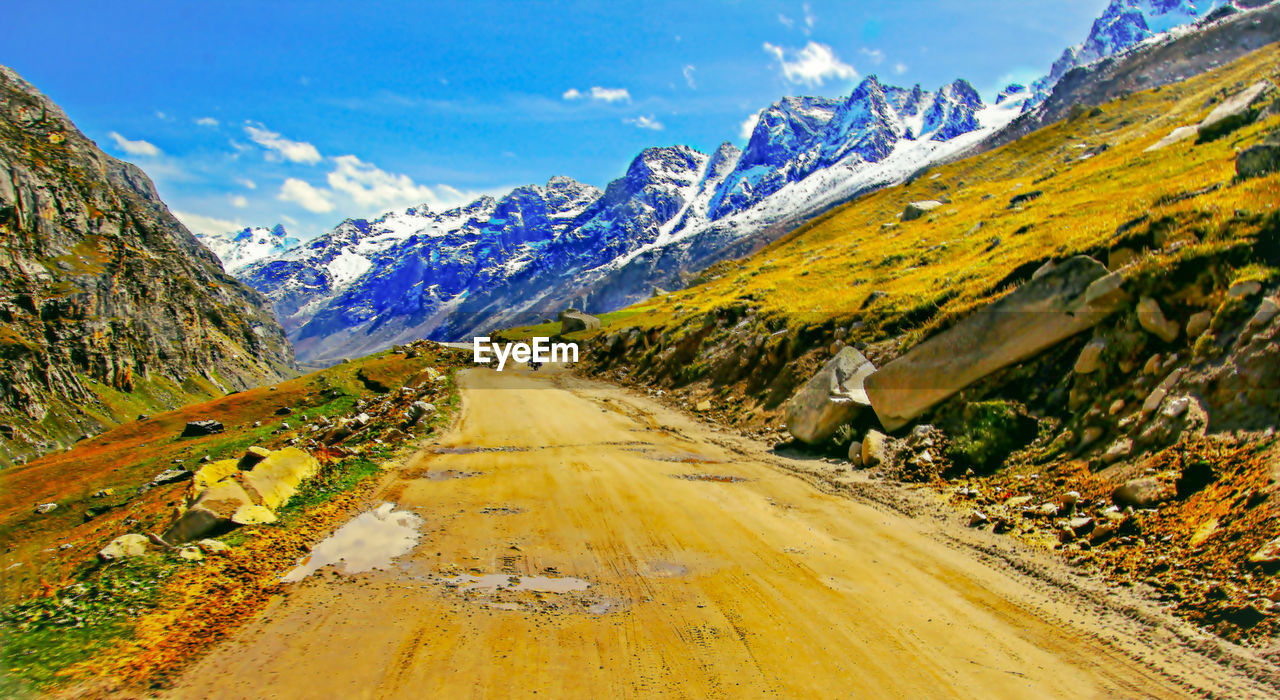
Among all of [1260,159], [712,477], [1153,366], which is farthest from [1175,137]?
[712,477]

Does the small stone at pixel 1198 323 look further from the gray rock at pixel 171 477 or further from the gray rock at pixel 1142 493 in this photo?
the gray rock at pixel 171 477

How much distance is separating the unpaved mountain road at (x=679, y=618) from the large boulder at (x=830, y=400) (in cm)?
383

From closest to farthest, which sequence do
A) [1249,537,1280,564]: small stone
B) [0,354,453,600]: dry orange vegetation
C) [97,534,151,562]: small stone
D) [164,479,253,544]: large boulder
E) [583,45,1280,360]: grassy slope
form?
[1249,537,1280,564]: small stone → [97,534,151,562]: small stone → [164,479,253,544]: large boulder → [0,354,453,600]: dry orange vegetation → [583,45,1280,360]: grassy slope

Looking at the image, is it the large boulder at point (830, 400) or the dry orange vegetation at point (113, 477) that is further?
the large boulder at point (830, 400)

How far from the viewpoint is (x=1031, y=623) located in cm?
648

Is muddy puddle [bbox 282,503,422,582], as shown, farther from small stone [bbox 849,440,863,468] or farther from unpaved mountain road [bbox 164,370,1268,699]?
small stone [bbox 849,440,863,468]

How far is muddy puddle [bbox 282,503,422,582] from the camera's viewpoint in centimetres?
799

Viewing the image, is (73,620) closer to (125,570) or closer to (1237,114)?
(125,570)

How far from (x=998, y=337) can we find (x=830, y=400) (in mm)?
4327

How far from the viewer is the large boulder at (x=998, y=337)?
11.7 meters

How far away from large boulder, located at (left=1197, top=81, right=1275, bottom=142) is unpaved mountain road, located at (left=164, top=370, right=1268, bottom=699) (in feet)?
111

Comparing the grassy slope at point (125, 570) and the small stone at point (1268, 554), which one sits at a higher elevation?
the small stone at point (1268, 554)

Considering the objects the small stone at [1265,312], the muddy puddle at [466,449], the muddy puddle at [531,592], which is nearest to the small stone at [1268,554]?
the small stone at [1265,312]

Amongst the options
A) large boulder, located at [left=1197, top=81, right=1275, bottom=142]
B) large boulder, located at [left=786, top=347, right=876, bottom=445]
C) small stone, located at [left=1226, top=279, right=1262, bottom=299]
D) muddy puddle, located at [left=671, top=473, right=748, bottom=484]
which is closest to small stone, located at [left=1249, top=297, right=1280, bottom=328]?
small stone, located at [left=1226, top=279, right=1262, bottom=299]
